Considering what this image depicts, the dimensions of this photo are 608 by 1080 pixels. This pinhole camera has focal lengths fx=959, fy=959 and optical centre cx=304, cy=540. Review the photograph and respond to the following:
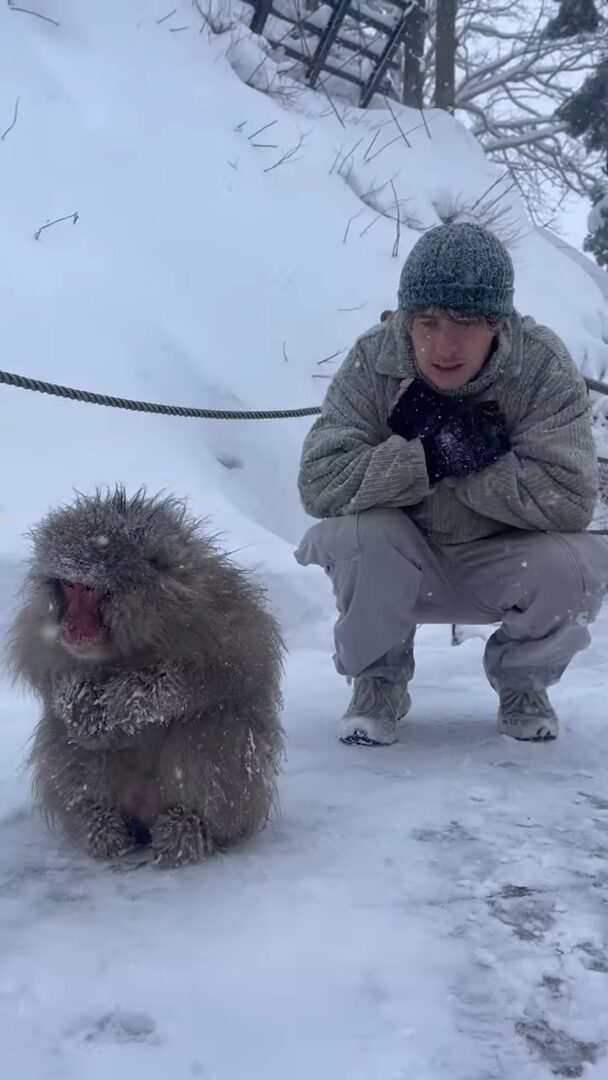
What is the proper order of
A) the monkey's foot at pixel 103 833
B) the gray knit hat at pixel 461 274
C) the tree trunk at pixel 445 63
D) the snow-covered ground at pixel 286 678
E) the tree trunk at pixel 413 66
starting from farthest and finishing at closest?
1. the tree trunk at pixel 445 63
2. the tree trunk at pixel 413 66
3. the gray knit hat at pixel 461 274
4. the monkey's foot at pixel 103 833
5. the snow-covered ground at pixel 286 678

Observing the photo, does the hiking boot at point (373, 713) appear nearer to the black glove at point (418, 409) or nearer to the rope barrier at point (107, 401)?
the black glove at point (418, 409)

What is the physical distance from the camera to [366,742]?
2.13 meters

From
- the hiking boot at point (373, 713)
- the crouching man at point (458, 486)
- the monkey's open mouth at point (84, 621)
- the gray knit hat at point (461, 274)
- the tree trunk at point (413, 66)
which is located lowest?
the hiking boot at point (373, 713)

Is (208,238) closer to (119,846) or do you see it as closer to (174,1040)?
(119,846)

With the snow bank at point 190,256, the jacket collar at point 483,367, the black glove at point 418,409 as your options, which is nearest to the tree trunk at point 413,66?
the snow bank at point 190,256

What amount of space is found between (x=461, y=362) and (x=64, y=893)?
4.27ft

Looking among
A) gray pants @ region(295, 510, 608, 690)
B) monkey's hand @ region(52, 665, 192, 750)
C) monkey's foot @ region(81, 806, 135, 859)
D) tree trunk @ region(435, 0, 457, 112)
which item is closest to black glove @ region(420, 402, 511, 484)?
gray pants @ region(295, 510, 608, 690)

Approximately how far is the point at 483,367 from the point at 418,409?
17 centimetres

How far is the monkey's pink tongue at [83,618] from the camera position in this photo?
53.2 inches

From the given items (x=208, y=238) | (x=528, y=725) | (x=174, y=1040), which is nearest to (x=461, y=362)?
(x=528, y=725)

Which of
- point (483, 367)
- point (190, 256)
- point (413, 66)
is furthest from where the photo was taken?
point (413, 66)

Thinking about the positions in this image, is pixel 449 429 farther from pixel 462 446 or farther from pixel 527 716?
pixel 527 716

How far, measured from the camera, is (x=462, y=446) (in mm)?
2047

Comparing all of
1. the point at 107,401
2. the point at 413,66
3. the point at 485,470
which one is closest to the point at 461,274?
the point at 485,470
